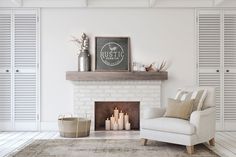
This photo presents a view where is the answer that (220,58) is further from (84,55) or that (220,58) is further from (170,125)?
(84,55)

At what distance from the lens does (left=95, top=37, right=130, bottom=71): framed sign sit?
6488mm

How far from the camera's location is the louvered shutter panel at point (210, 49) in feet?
21.2

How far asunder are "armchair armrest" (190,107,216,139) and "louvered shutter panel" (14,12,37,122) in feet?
10.2

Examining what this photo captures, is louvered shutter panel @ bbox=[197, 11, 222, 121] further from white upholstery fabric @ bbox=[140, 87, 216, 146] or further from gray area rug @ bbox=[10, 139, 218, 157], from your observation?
gray area rug @ bbox=[10, 139, 218, 157]

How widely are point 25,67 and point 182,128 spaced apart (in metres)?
3.27

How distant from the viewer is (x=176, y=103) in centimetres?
509

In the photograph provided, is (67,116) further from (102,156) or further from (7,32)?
(102,156)

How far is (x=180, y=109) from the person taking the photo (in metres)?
5.00

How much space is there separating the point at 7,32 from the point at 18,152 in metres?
2.74

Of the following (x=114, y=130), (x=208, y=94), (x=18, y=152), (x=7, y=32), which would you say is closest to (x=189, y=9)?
(x=208, y=94)

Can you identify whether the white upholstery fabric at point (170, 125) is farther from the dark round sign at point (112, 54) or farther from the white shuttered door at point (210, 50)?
the white shuttered door at point (210, 50)

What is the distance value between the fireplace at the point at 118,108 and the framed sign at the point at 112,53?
70 centimetres

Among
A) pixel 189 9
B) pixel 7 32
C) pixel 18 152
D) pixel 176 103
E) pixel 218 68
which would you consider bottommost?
pixel 18 152

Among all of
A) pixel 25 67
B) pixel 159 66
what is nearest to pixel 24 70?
pixel 25 67
